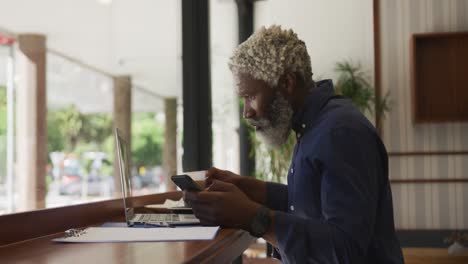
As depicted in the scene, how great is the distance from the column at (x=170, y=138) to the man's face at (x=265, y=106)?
71.5 inches

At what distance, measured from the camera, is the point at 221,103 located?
5.46m

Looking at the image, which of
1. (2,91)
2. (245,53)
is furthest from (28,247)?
(245,53)

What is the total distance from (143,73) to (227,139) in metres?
2.47

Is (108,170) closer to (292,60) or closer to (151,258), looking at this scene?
(292,60)

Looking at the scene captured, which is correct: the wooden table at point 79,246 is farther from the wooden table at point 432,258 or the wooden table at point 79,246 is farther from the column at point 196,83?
the wooden table at point 432,258

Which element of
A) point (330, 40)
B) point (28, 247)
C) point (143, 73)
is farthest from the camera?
point (330, 40)

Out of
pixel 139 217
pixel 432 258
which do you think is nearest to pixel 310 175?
pixel 139 217

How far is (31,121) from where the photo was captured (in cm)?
215

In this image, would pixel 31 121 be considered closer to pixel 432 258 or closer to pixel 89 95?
pixel 89 95

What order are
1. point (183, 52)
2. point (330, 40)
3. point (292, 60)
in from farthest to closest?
point (330, 40) < point (183, 52) < point (292, 60)

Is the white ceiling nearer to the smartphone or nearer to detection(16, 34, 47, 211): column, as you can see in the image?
detection(16, 34, 47, 211): column

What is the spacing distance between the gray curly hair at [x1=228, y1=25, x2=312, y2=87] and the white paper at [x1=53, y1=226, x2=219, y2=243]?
0.47m

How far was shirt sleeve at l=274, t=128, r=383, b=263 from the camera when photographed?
1486 millimetres

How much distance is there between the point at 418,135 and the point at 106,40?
14.5 ft
